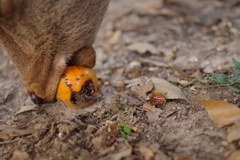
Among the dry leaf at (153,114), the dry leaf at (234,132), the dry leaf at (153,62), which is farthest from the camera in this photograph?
the dry leaf at (153,62)

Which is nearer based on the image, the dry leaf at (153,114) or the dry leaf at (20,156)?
the dry leaf at (20,156)

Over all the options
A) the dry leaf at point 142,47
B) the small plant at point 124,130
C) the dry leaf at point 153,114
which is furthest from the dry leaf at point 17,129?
the dry leaf at point 142,47

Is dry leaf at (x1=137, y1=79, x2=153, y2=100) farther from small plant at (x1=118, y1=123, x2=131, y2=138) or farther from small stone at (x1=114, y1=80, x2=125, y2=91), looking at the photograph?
small plant at (x1=118, y1=123, x2=131, y2=138)

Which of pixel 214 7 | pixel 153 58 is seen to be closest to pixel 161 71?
pixel 153 58

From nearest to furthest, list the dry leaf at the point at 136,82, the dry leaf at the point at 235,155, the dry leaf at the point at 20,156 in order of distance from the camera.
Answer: the dry leaf at the point at 235,155
the dry leaf at the point at 20,156
the dry leaf at the point at 136,82

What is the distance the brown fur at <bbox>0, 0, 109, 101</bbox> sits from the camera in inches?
64.5

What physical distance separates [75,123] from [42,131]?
242 mm

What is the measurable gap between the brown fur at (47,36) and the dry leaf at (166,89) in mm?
588

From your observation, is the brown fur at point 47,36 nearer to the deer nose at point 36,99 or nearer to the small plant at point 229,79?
the deer nose at point 36,99

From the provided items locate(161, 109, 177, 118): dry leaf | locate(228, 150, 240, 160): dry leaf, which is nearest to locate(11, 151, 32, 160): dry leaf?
locate(161, 109, 177, 118): dry leaf

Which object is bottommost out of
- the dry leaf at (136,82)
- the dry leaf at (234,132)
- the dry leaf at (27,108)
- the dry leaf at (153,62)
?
the dry leaf at (153,62)

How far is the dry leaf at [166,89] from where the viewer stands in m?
2.14

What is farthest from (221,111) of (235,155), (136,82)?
(136,82)

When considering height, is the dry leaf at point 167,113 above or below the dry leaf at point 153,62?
above
